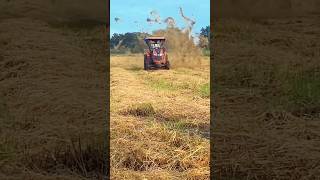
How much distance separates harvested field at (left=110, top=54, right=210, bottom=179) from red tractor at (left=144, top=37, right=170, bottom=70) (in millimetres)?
1059

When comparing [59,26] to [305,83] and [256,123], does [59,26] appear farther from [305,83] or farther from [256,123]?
[256,123]

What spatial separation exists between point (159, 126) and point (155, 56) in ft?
25.0

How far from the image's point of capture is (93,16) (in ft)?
52.6

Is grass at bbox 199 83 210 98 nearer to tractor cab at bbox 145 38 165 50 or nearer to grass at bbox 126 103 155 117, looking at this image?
grass at bbox 126 103 155 117

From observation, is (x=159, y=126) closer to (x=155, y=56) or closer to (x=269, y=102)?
(x=269, y=102)

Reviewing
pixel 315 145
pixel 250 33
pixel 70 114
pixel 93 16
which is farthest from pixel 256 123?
pixel 93 16

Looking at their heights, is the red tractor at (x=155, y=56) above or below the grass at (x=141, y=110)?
above

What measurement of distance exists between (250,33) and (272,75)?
5.37 m

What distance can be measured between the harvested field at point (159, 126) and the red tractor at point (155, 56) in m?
1.06

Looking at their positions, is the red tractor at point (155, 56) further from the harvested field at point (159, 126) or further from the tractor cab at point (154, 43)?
the harvested field at point (159, 126)

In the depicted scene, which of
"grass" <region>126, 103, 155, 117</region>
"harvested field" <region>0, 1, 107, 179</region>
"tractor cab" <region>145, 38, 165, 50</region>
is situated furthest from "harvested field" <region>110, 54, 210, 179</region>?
"tractor cab" <region>145, 38, 165, 50</region>

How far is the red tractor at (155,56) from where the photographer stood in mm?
13828

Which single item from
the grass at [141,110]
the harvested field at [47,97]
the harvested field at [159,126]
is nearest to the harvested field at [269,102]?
the harvested field at [159,126]

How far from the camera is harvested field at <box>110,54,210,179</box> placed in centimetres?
532
